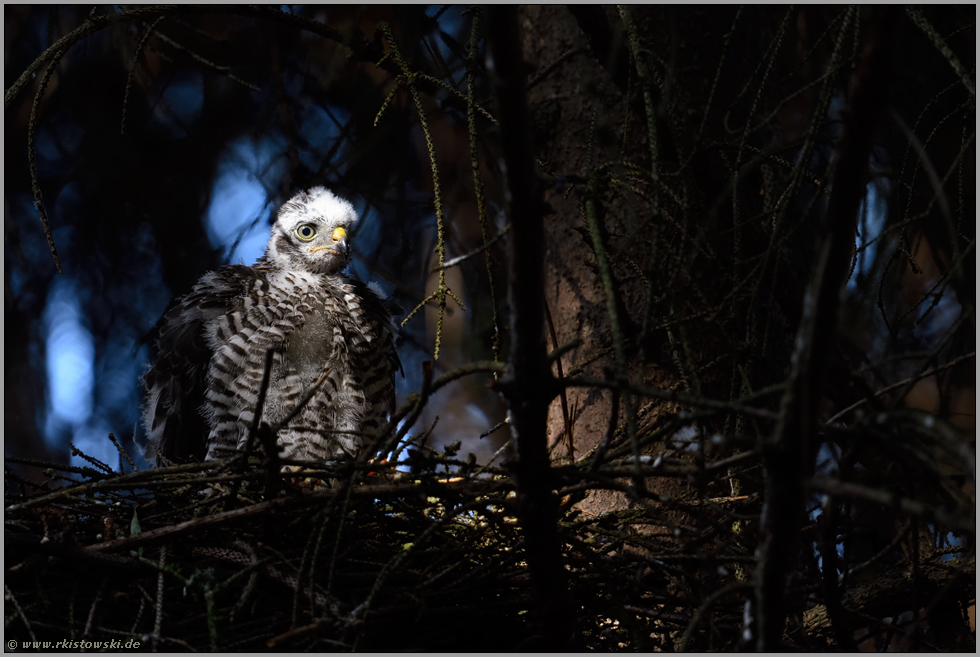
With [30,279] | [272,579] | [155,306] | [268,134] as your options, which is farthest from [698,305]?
[30,279]

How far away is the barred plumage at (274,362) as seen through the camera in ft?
8.82

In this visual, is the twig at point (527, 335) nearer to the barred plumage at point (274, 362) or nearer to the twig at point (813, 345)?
the twig at point (813, 345)

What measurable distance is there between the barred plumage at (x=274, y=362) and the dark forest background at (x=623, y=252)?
41 cm

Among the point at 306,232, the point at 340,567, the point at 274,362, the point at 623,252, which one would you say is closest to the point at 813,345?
the point at 623,252

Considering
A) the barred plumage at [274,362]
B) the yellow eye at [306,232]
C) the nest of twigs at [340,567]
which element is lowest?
the nest of twigs at [340,567]

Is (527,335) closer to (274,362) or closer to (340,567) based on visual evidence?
(340,567)

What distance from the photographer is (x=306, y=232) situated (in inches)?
130

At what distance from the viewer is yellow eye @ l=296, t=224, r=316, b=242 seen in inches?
130

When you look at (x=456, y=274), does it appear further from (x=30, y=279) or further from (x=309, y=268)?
(x=30, y=279)

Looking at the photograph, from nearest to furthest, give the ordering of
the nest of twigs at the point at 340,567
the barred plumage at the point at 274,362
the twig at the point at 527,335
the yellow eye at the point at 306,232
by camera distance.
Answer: the twig at the point at 527,335
the nest of twigs at the point at 340,567
the barred plumage at the point at 274,362
the yellow eye at the point at 306,232

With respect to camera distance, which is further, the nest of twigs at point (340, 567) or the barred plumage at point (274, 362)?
the barred plumage at point (274, 362)

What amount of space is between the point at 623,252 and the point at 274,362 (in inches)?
63.7

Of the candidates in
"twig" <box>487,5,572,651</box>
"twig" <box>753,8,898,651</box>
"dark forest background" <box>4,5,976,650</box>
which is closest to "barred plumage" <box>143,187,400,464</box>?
"dark forest background" <box>4,5,976,650</box>

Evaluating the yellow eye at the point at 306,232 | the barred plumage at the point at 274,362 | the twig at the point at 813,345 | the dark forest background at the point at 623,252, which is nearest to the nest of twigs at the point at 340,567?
the dark forest background at the point at 623,252
